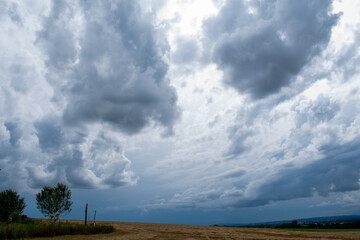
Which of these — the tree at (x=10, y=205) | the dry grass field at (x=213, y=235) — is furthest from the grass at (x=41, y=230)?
the tree at (x=10, y=205)

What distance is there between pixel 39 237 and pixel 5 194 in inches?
897

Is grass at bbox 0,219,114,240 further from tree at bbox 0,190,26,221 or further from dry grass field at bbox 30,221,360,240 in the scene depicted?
tree at bbox 0,190,26,221

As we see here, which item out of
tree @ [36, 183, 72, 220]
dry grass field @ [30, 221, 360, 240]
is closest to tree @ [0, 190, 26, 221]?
tree @ [36, 183, 72, 220]

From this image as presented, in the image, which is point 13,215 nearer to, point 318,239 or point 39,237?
point 39,237

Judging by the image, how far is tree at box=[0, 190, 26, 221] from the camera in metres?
45.9

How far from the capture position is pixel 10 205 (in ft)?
154

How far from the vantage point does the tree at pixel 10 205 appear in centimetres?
4594

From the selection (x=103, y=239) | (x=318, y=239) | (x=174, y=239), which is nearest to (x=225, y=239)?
(x=174, y=239)

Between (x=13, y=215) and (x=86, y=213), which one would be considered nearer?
(x=86, y=213)

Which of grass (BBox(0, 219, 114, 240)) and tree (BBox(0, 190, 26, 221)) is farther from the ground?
tree (BBox(0, 190, 26, 221))

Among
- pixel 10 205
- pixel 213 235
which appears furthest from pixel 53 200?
pixel 213 235

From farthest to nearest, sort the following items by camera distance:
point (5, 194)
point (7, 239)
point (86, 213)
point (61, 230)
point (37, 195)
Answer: point (37, 195), point (5, 194), point (86, 213), point (61, 230), point (7, 239)

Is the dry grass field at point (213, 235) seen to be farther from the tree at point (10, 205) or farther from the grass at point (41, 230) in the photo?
the tree at point (10, 205)

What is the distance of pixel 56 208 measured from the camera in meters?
49.6
